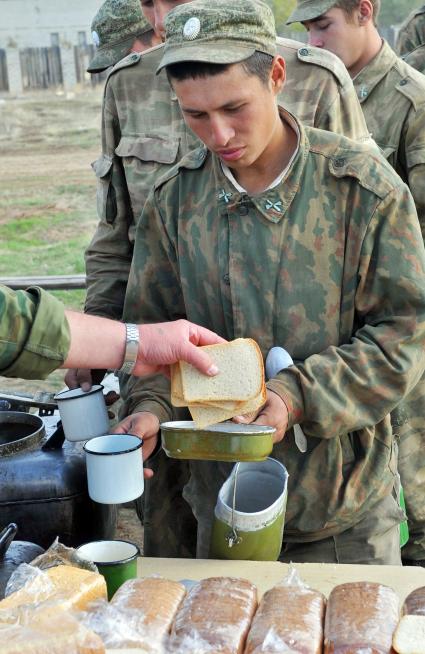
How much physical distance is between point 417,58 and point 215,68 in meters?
4.28

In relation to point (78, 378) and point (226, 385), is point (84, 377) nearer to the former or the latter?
point (78, 378)

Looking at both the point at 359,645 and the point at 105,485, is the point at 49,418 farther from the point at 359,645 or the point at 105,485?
the point at 359,645

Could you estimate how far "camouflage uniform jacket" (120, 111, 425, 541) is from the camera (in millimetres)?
2691

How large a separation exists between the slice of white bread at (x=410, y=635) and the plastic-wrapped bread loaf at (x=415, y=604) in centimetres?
6

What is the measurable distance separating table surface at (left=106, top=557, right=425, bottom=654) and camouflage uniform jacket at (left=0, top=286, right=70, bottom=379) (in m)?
0.58

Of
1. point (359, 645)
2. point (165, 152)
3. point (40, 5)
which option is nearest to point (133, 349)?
point (359, 645)

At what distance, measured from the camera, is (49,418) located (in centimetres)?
331

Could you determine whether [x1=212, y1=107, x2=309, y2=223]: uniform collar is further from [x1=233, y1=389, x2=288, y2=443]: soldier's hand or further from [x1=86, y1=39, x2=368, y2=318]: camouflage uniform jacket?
[x1=86, y1=39, x2=368, y2=318]: camouflage uniform jacket

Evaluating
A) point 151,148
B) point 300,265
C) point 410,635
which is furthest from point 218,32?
point 410,635

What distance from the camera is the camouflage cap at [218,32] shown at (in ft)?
8.74

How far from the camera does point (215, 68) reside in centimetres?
268

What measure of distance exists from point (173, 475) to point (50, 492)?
0.67 meters

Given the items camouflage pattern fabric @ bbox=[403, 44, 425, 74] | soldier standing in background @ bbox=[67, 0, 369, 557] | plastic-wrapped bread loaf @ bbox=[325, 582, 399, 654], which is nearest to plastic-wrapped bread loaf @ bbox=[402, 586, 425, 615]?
plastic-wrapped bread loaf @ bbox=[325, 582, 399, 654]

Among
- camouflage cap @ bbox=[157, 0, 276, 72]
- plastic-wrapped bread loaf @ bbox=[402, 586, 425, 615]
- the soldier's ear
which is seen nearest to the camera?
plastic-wrapped bread loaf @ bbox=[402, 586, 425, 615]
